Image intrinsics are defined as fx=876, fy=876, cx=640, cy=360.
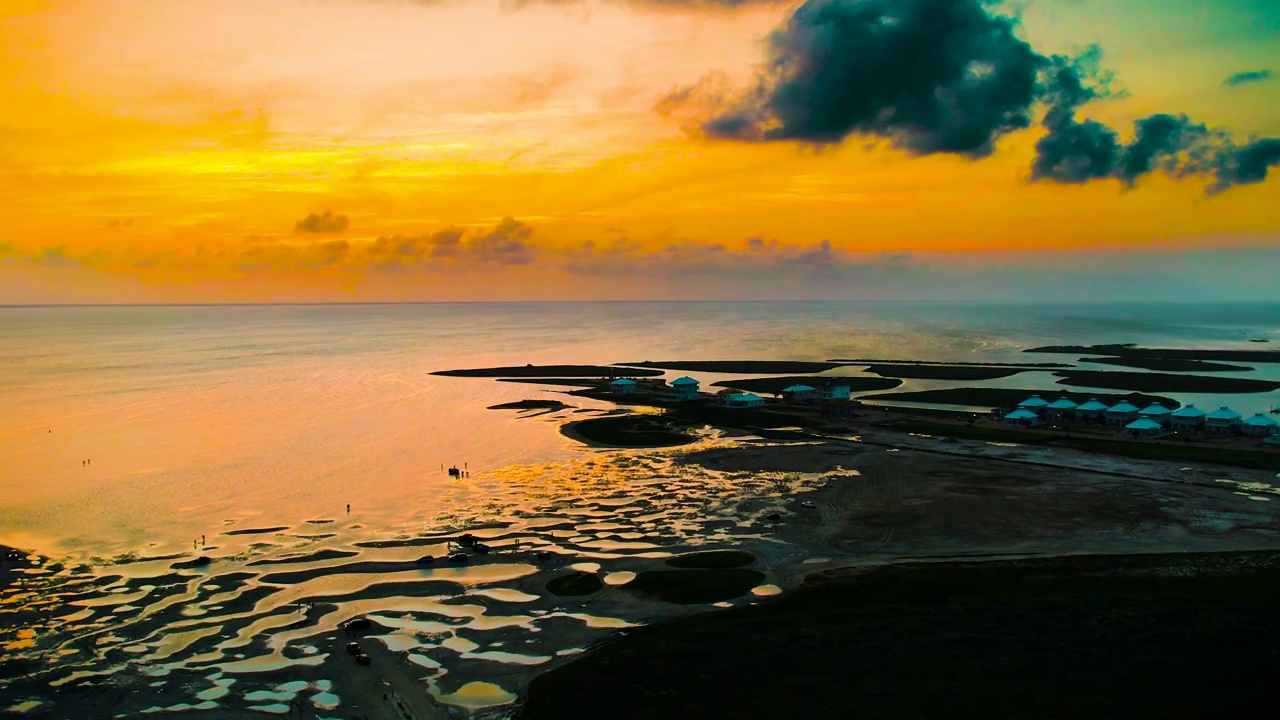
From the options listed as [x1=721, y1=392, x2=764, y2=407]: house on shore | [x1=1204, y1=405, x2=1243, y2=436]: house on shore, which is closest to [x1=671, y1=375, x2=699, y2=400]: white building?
[x1=721, y1=392, x2=764, y2=407]: house on shore

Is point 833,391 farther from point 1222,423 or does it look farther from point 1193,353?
point 1193,353

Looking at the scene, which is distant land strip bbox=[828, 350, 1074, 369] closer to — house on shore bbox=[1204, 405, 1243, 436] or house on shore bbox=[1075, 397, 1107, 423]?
house on shore bbox=[1075, 397, 1107, 423]

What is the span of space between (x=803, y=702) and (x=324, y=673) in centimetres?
1940

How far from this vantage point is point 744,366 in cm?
16825

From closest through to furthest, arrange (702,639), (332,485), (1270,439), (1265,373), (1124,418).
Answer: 1. (702,639)
2. (332,485)
3. (1270,439)
4. (1124,418)
5. (1265,373)

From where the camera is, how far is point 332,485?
70250 millimetres

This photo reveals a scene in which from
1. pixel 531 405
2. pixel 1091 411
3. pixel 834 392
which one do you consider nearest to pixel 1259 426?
pixel 1091 411

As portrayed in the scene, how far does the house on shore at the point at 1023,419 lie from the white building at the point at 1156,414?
1082 centimetres

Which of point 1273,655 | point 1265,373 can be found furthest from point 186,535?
point 1265,373

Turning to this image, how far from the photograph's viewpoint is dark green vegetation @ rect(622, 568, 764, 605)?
43.8 metres

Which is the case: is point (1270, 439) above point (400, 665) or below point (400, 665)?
above

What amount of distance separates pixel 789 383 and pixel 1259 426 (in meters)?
64.3

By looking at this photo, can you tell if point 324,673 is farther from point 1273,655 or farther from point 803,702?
point 1273,655

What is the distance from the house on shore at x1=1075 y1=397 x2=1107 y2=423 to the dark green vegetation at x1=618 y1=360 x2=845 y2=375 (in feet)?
214
